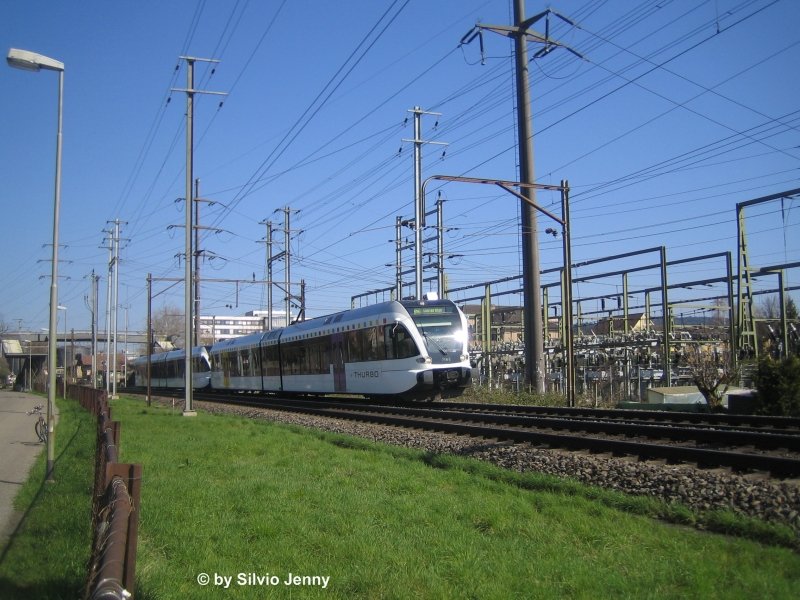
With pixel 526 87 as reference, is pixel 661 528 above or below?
below

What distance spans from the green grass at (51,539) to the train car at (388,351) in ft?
36.2

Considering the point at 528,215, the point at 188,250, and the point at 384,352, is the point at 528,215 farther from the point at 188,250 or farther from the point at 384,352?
the point at 188,250

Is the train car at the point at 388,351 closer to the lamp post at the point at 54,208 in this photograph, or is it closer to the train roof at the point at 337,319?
the train roof at the point at 337,319

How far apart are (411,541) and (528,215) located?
20.6m

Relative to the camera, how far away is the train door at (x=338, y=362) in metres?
26.2

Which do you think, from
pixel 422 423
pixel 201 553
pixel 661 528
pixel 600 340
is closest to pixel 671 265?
pixel 600 340

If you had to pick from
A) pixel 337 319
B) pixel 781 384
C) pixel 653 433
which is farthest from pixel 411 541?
pixel 337 319

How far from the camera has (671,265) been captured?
28.8 metres

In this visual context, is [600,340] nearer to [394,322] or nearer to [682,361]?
[682,361]

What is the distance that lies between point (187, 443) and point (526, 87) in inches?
714

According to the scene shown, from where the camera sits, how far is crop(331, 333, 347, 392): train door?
1033 inches
